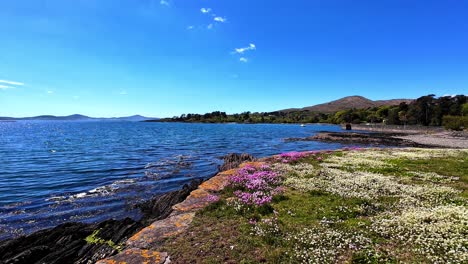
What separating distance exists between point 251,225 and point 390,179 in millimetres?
13473

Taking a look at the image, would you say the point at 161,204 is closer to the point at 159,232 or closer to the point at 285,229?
the point at 159,232

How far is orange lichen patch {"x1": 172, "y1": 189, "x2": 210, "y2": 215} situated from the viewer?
47.0 ft

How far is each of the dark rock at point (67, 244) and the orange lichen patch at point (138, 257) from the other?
0.92 meters

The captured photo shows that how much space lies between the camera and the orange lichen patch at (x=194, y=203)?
1434 cm

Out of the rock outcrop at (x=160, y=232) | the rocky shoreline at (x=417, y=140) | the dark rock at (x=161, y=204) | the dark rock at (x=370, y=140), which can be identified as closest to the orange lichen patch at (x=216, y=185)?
the rock outcrop at (x=160, y=232)

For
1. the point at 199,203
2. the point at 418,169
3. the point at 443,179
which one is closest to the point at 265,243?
the point at 199,203

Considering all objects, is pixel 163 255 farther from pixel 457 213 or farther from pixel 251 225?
pixel 457 213

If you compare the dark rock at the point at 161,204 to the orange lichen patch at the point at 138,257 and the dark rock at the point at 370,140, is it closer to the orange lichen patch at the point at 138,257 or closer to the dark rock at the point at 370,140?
the orange lichen patch at the point at 138,257

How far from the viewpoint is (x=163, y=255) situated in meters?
9.27

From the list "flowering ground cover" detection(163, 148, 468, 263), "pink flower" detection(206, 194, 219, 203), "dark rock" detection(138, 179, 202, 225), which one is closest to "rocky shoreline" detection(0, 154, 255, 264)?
"pink flower" detection(206, 194, 219, 203)

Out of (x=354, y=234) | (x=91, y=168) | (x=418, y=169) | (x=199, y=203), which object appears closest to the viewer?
(x=354, y=234)

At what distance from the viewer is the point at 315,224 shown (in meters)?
11.4

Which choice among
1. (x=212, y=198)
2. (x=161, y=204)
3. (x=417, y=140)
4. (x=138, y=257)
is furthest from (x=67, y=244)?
(x=417, y=140)

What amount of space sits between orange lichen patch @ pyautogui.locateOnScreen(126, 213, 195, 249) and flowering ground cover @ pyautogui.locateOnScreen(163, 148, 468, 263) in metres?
0.53
